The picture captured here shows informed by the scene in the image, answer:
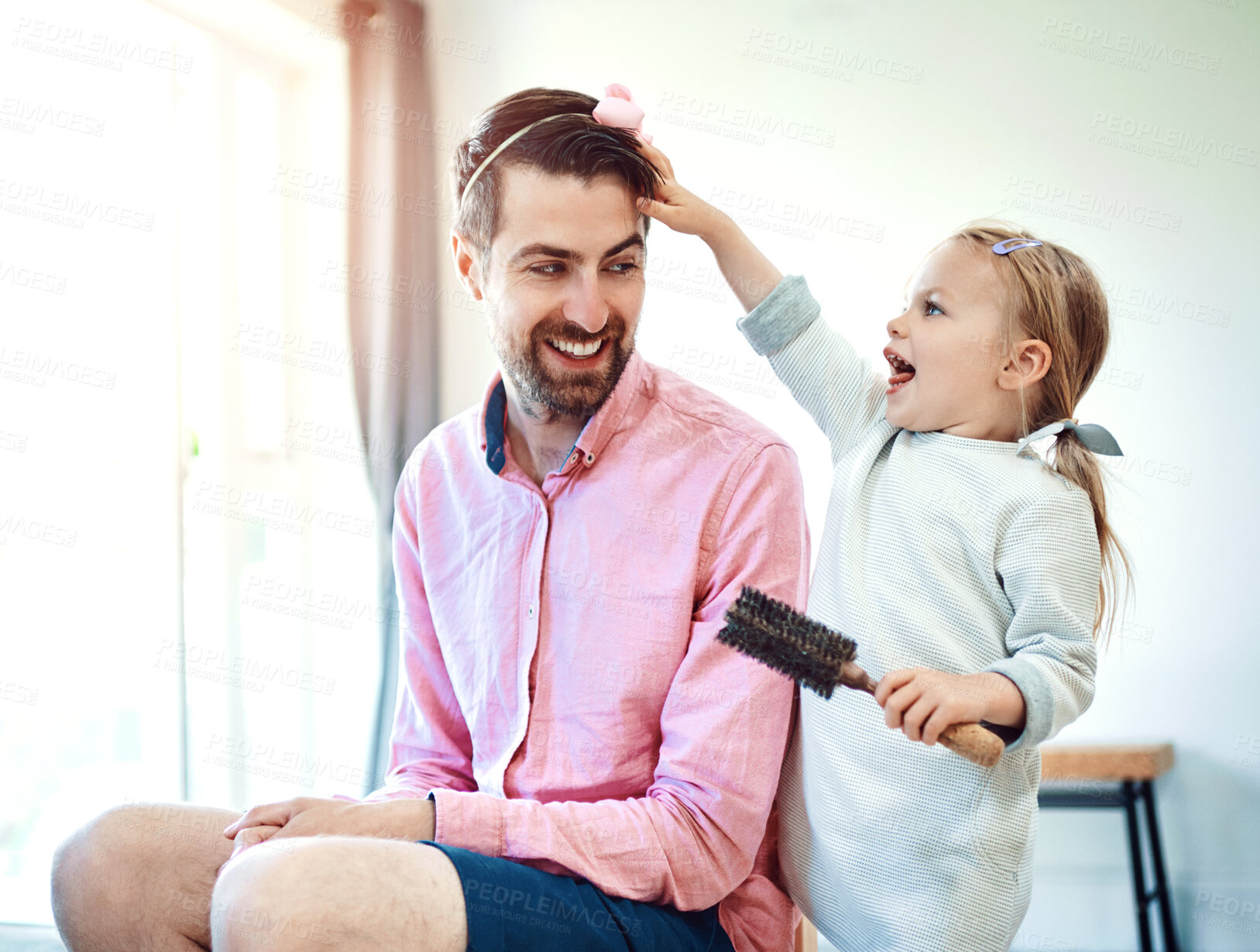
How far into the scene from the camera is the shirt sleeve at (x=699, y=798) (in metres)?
0.94

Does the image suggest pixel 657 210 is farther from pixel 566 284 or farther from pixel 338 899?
pixel 338 899

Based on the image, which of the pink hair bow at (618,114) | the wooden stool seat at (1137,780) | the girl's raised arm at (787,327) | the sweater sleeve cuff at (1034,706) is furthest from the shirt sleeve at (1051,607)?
the wooden stool seat at (1137,780)

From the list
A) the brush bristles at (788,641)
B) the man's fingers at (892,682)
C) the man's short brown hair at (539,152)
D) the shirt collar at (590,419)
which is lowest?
the man's fingers at (892,682)

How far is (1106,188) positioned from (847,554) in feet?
3.71

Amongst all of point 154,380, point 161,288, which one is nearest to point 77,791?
point 154,380

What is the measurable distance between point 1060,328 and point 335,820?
868 millimetres

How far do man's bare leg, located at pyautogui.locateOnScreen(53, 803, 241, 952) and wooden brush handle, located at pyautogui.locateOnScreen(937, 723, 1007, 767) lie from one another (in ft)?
2.46

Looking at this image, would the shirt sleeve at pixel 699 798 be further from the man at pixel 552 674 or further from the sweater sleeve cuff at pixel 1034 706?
the sweater sleeve cuff at pixel 1034 706

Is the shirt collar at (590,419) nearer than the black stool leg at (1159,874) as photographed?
Yes

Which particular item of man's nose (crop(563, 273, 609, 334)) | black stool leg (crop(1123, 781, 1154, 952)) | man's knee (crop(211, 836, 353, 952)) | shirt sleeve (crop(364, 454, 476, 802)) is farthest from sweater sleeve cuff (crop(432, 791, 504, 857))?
A: black stool leg (crop(1123, 781, 1154, 952))

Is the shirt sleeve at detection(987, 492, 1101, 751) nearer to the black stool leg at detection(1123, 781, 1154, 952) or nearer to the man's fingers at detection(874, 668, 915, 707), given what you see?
the man's fingers at detection(874, 668, 915, 707)

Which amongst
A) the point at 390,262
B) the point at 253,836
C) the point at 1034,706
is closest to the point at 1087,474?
the point at 1034,706

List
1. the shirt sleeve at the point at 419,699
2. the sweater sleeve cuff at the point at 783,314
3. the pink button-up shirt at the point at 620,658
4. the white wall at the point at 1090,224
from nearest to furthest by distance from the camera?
the pink button-up shirt at the point at 620,658, the sweater sleeve cuff at the point at 783,314, the shirt sleeve at the point at 419,699, the white wall at the point at 1090,224

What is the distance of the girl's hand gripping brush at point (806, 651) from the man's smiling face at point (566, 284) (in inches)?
15.9
